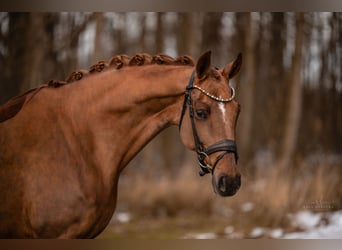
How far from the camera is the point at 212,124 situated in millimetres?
2350

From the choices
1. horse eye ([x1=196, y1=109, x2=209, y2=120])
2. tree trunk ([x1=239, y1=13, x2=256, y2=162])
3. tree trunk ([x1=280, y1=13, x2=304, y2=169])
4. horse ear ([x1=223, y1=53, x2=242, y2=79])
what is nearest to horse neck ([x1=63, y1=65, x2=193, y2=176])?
horse eye ([x1=196, y1=109, x2=209, y2=120])

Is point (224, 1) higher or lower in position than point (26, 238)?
higher

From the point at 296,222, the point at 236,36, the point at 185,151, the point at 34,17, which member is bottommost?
the point at 296,222

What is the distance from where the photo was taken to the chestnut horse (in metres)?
2.40

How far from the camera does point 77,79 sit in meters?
2.65

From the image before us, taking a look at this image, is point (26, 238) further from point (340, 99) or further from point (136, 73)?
point (340, 99)

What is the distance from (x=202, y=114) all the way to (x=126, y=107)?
0.49 m

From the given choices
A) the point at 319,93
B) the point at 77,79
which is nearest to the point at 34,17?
the point at 77,79

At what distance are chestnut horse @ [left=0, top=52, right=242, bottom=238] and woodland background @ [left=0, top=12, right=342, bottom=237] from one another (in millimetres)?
597

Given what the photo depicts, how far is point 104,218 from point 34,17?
174 centimetres

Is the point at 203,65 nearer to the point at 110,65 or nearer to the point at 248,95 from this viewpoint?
the point at 110,65

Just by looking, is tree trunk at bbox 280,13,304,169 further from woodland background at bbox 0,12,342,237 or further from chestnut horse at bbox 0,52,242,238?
chestnut horse at bbox 0,52,242,238

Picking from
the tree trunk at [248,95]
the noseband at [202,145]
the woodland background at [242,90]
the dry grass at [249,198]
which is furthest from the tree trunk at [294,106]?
the noseband at [202,145]

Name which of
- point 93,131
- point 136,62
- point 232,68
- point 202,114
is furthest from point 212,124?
point 93,131
